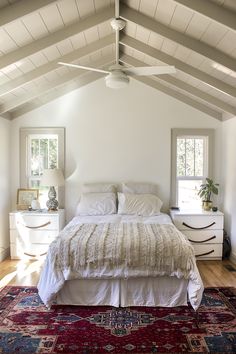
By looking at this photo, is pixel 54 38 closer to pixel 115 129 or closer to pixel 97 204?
pixel 115 129

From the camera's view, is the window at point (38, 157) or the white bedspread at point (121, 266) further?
the window at point (38, 157)

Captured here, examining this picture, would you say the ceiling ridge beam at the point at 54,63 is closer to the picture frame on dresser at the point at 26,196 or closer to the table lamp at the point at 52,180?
the table lamp at the point at 52,180

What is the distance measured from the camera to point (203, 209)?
4996 mm

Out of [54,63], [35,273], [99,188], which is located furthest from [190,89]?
[35,273]

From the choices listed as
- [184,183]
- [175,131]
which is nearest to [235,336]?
[184,183]

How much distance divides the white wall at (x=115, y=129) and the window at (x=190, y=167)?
0.17 meters

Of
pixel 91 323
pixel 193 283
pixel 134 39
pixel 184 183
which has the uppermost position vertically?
pixel 134 39

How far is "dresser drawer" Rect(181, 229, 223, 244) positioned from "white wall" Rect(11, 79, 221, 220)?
0.73 meters

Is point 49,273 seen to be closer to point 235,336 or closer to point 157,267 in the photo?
point 157,267

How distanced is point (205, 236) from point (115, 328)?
2.47 m

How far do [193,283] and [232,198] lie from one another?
7.03ft

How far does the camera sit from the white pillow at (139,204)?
4637mm

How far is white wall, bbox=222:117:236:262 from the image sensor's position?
463 cm

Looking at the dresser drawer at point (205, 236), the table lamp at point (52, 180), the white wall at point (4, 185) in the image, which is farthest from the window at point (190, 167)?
the white wall at point (4, 185)
